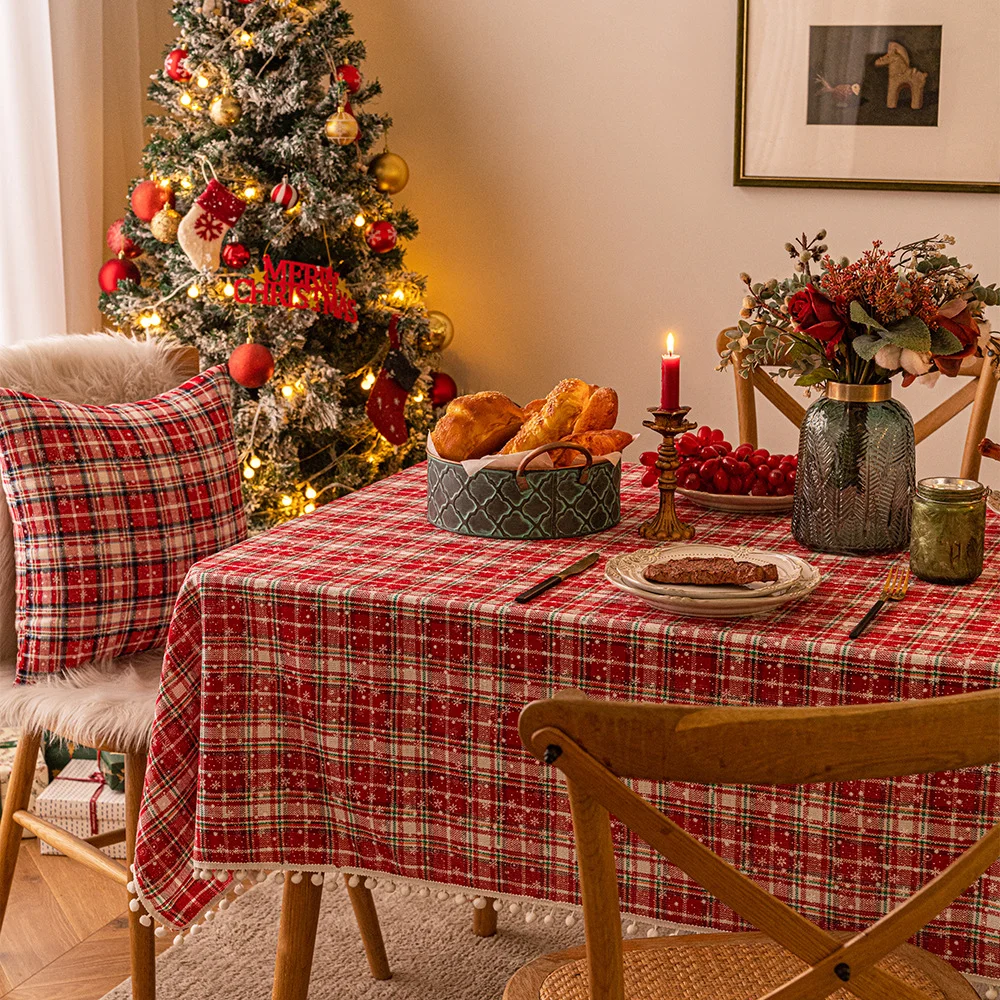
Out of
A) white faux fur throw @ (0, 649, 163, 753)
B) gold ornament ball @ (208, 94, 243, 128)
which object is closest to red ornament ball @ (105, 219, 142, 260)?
gold ornament ball @ (208, 94, 243, 128)

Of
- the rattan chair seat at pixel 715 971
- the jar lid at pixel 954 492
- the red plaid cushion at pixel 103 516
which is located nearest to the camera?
the rattan chair seat at pixel 715 971

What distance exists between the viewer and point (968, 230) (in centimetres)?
309

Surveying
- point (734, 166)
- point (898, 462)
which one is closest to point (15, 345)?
point (898, 462)

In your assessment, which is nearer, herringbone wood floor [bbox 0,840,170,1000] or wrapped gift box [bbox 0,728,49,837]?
herringbone wood floor [bbox 0,840,170,1000]

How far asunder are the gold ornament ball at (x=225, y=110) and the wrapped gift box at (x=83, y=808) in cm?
147

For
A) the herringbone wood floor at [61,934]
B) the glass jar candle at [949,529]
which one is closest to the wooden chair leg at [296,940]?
the herringbone wood floor at [61,934]

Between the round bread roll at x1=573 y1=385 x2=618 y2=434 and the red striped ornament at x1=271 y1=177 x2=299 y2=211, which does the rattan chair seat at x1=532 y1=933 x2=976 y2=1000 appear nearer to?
the round bread roll at x1=573 y1=385 x2=618 y2=434

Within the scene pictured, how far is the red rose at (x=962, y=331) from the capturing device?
1.53m

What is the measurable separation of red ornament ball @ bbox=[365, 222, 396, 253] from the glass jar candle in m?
1.81

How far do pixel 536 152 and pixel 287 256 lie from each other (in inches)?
33.7

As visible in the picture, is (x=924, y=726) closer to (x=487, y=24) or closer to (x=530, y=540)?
(x=530, y=540)

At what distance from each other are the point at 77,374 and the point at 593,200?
5.60 feet

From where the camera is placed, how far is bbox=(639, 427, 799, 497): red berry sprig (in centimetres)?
183

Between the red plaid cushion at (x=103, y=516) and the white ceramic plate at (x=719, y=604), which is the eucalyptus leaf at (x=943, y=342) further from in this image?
the red plaid cushion at (x=103, y=516)
